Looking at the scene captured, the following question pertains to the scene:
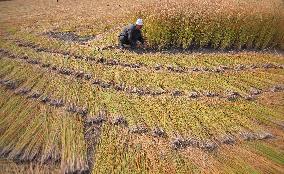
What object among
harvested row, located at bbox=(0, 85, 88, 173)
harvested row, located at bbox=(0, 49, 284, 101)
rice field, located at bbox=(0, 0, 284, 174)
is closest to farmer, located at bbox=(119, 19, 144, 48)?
rice field, located at bbox=(0, 0, 284, 174)

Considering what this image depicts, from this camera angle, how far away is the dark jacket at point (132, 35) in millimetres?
11047

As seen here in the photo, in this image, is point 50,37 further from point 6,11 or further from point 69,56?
point 6,11

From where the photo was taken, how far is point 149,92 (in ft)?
29.0

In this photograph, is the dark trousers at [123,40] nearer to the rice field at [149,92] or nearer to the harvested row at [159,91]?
the rice field at [149,92]

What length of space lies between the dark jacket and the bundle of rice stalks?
0.38 meters

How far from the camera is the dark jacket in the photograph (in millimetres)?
11047

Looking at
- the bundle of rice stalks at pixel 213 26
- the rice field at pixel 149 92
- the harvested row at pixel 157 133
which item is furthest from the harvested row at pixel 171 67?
the harvested row at pixel 157 133

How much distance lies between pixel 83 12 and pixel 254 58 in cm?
738

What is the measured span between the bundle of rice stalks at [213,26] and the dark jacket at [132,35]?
0.38m

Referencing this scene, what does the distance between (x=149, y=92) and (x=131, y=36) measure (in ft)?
9.10

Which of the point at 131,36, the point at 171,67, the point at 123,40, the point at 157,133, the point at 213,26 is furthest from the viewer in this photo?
the point at 213,26

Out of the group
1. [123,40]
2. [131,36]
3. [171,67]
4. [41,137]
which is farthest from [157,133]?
[123,40]

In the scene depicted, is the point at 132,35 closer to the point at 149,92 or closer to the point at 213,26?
the point at 213,26

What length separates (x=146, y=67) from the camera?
1021cm
